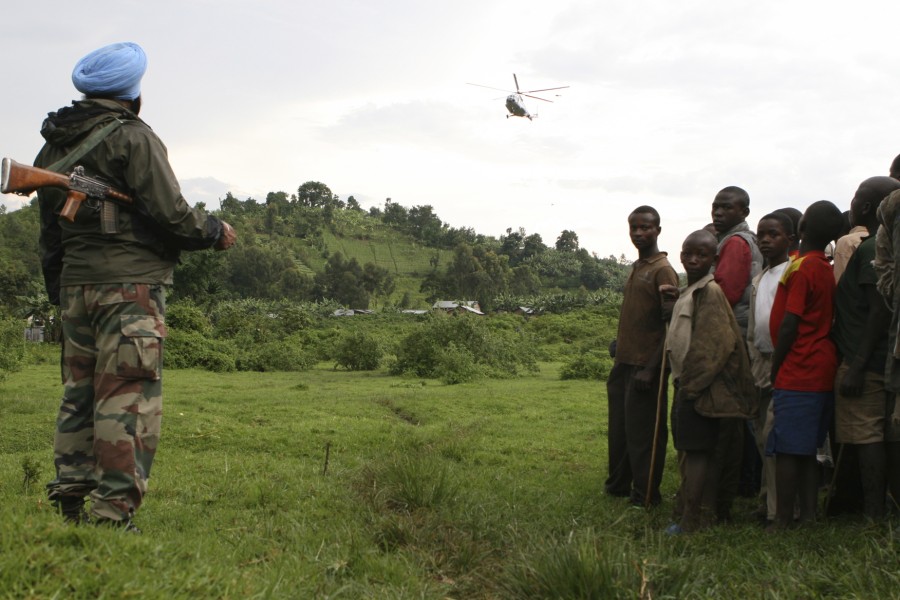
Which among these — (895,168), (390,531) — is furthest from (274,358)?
(895,168)

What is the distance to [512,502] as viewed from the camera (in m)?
5.67

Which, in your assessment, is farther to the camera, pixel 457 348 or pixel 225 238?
pixel 457 348

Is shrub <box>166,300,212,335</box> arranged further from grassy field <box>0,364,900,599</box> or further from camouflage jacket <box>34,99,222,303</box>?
camouflage jacket <box>34,99,222,303</box>

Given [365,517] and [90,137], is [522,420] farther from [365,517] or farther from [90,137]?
[90,137]

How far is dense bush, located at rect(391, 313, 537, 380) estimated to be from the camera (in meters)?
20.1

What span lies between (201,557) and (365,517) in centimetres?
154

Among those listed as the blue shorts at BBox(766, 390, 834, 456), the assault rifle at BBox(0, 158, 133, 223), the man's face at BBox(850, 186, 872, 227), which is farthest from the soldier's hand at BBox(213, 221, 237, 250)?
the man's face at BBox(850, 186, 872, 227)

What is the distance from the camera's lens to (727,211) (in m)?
5.79

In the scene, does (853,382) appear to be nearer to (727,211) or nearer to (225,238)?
→ (727,211)

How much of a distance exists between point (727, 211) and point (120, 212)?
4.07 metres

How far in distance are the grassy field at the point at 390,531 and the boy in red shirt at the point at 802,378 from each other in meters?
0.31

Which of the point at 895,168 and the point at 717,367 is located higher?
the point at 895,168

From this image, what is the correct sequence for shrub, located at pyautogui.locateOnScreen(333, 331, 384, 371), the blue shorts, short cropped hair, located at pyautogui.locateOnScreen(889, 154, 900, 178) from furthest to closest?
shrub, located at pyautogui.locateOnScreen(333, 331, 384, 371), short cropped hair, located at pyautogui.locateOnScreen(889, 154, 900, 178), the blue shorts

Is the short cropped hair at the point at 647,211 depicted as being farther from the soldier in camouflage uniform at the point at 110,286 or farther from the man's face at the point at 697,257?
the soldier in camouflage uniform at the point at 110,286
